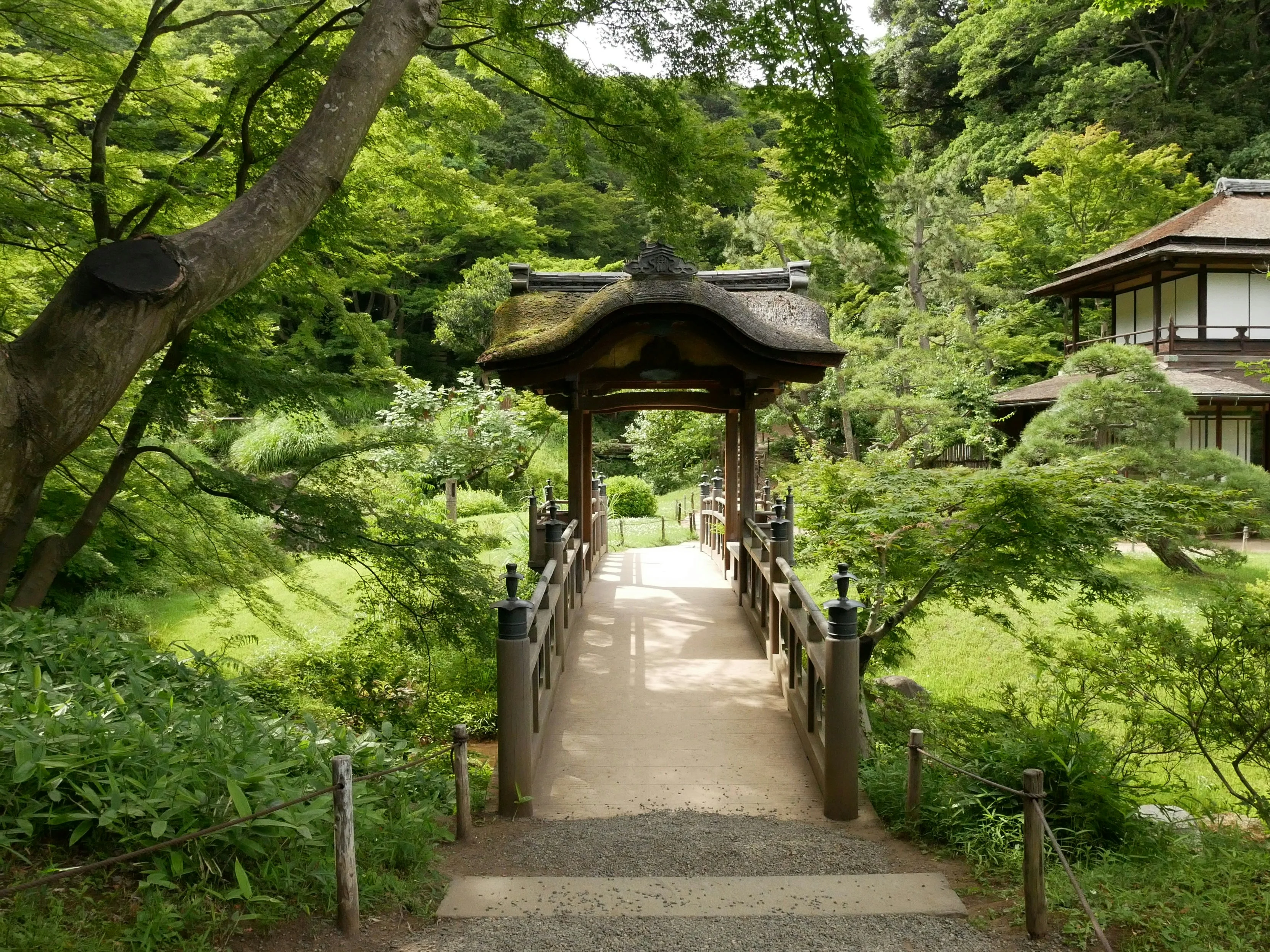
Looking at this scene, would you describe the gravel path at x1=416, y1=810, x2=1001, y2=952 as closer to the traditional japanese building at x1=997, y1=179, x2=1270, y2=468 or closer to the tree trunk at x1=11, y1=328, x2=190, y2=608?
the tree trunk at x1=11, y1=328, x2=190, y2=608

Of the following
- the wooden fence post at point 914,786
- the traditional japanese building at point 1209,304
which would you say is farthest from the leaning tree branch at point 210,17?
the traditional japanese building at point 1209,304

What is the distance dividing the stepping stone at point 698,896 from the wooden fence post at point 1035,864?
31cm

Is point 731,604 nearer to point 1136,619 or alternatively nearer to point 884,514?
point 884,514

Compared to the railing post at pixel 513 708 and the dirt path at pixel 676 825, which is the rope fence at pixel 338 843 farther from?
the railing post at pixel 513 708

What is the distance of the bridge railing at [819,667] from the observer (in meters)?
4.52

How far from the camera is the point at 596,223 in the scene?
27578 mm

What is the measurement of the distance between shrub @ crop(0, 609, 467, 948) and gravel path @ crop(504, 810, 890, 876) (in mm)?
584

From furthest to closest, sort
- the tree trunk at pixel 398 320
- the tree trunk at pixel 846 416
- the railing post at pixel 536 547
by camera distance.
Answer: the tree trunk at pixel 398 320 → the tree trunk at pixel 846 416 → the railing post at pixel 536 547

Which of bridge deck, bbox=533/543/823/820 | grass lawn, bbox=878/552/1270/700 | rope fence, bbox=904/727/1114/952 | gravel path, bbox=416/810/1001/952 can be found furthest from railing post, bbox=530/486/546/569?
rope fence, bbox=904/727/1114/952

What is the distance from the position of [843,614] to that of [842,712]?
0.51 metres

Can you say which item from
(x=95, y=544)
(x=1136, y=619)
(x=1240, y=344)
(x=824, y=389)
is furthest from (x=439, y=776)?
(x=1240, y=344)

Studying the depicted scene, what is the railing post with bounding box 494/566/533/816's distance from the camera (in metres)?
4.59

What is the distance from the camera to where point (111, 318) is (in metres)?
2.51

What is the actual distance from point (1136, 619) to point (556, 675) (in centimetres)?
373
